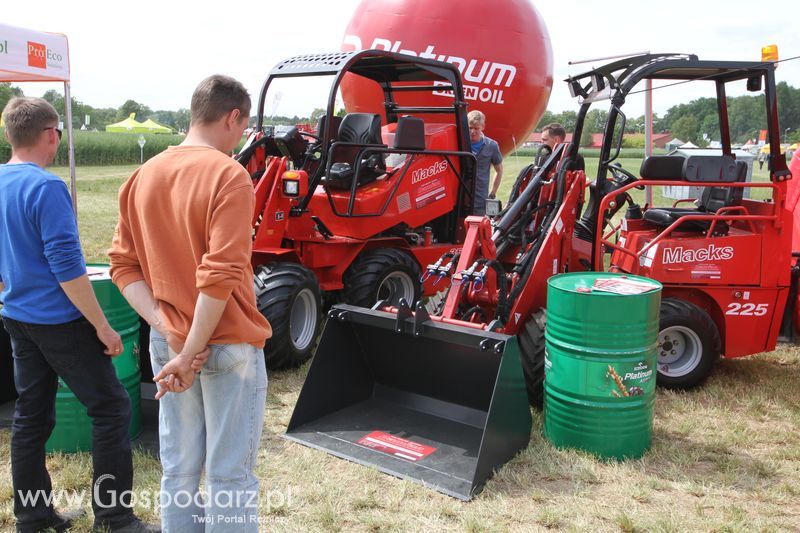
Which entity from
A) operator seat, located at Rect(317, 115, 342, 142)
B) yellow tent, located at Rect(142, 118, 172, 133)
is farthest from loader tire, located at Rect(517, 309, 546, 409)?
yellow tent, located at Rect(142, 118, 172, 133)

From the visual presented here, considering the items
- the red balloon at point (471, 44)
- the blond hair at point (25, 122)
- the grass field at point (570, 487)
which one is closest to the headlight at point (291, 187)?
the grass field at point (570, 487)

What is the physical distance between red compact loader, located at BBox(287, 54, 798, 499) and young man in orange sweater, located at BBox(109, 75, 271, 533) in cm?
141

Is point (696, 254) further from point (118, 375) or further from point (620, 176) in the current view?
point (118, 375)

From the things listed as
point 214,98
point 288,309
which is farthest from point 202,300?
point 288,309

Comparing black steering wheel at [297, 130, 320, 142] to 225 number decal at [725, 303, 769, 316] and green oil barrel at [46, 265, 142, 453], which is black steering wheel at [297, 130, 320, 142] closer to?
green oil barrel at [46, 265, 142, 453]

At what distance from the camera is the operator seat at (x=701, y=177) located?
475 cm

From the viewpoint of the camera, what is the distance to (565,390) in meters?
3.71

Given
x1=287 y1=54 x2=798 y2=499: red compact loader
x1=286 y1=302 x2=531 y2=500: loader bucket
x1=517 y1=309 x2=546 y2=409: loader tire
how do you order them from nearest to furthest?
x1=286 y1=302 x2=531 y2=500: loader bucket → x1=287 y1=54 x2=798 y2=499: red compact loader → x1=517 y1=309 x2=546 y2=409: loader tire

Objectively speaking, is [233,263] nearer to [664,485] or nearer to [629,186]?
[664,485]

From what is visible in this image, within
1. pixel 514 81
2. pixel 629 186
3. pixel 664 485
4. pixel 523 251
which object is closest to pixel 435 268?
pixel 523 251

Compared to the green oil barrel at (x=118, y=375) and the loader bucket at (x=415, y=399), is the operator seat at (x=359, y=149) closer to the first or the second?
the loader bucket at (x=415, y=399)

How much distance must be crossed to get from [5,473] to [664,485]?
3233mm

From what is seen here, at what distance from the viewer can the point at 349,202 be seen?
227 inches

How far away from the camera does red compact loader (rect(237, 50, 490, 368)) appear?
17.0ft
